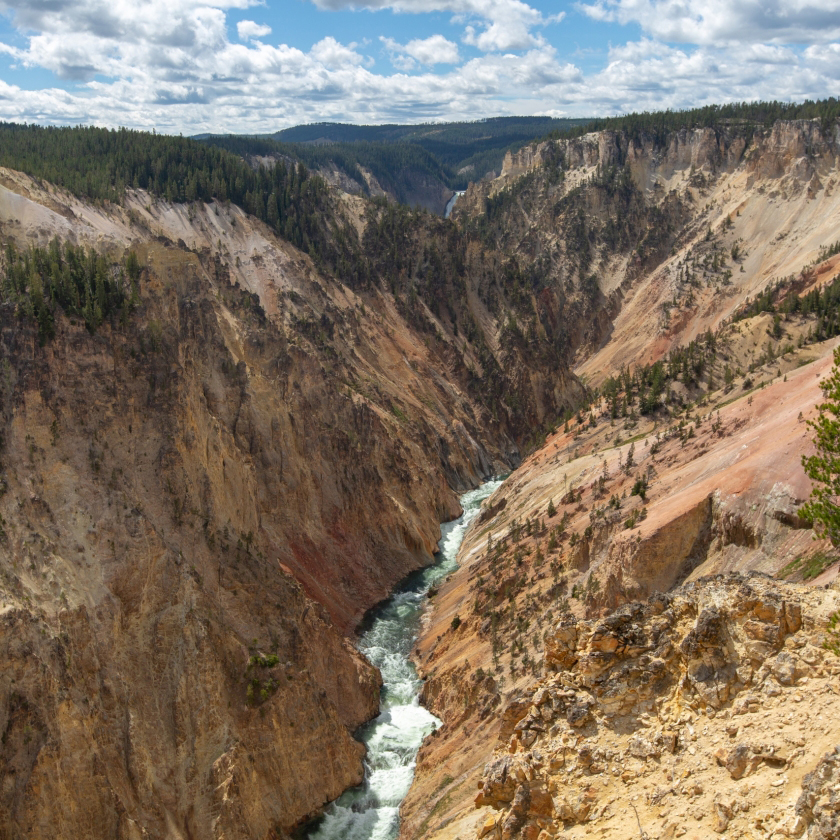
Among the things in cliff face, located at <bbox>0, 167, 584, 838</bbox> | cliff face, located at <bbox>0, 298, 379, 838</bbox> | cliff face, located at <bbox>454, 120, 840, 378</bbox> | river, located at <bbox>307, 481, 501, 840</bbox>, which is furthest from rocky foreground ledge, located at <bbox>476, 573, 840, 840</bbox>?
cliff face, located at <bbox>454, 120, 840, 378</bbox>

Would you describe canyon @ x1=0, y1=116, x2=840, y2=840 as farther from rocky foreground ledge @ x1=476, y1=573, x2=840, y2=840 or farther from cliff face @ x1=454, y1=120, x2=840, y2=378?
cliff face @ x1=454, y1=120, x2=840, y2=378

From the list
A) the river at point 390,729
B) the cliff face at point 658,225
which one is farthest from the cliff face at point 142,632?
the cliff face at point 658,225

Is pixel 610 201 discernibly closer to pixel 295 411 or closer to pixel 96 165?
pixel 96 165

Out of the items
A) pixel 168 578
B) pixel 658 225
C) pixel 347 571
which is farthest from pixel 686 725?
pixel 658 225

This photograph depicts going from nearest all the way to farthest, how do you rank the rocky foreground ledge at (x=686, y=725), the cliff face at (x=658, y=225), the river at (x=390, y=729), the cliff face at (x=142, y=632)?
the rocky foreground ledge at (x=686, y=725) < the cliff face at (x=142, y=632) < the river at (x=390, y=729) < the cliff face at (x=658, y=225)

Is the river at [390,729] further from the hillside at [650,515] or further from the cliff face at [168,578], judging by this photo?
the hillside at [650,515]
